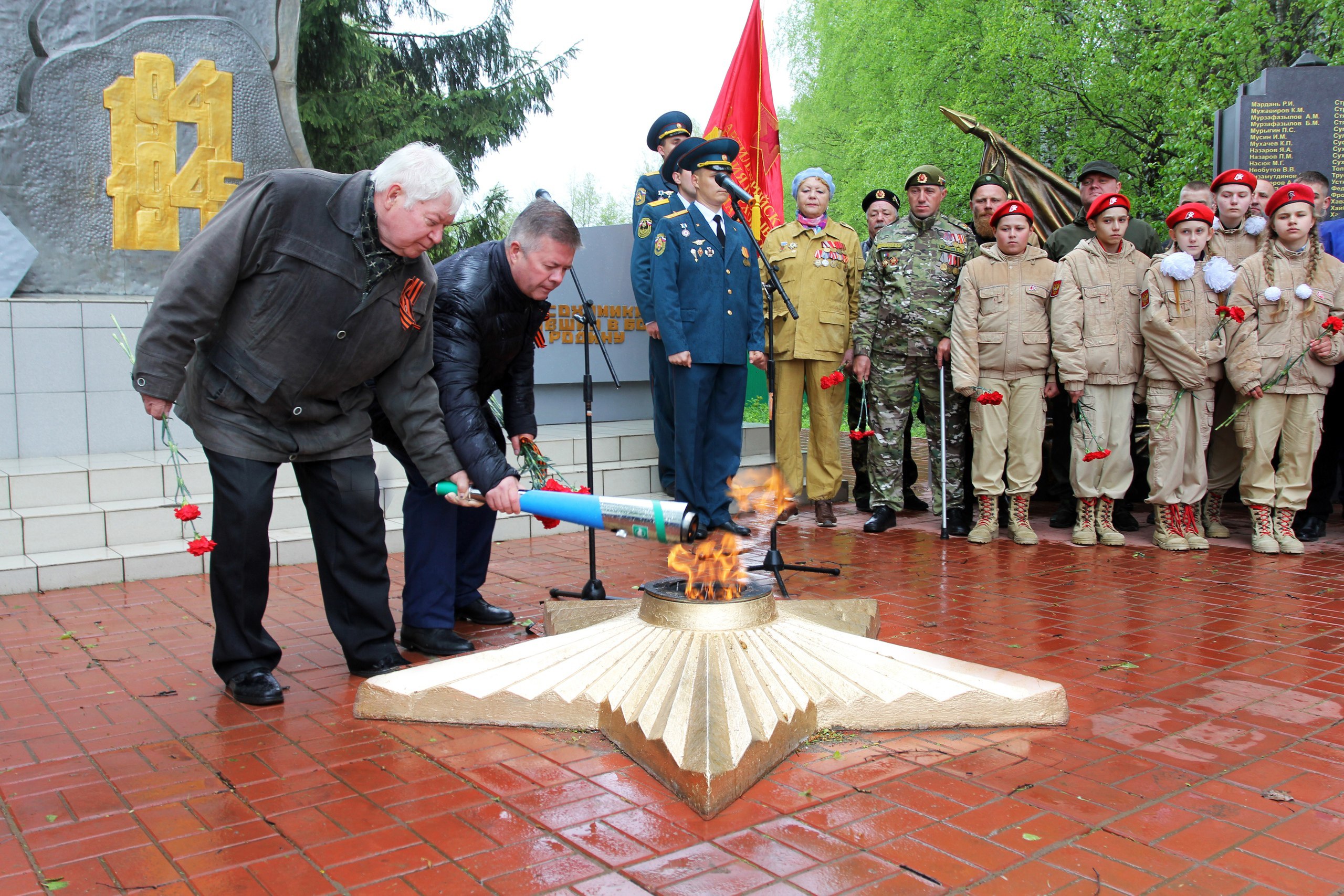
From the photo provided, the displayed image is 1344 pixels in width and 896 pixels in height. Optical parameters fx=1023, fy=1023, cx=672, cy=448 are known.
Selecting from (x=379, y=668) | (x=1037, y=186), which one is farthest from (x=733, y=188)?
(x=1037, y=186)

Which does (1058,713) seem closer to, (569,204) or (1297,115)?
(1297,115)

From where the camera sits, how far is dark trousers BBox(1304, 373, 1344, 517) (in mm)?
6906

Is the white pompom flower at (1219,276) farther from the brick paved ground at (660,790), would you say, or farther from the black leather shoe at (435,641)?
the black leather shoe at (435,641)

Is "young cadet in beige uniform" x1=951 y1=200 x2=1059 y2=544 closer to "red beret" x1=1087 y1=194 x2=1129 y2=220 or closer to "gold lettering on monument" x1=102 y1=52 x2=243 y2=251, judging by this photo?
"red beret" x1=1087 y1=194 x2=1129 y2=220

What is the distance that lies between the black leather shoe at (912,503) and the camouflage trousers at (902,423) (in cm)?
50

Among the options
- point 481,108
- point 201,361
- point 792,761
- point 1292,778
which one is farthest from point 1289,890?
point 481,108

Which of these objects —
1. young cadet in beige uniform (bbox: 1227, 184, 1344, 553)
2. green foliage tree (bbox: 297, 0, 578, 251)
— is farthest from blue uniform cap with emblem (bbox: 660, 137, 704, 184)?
green foliage tree (bbox: 297, 0, 578, 251)

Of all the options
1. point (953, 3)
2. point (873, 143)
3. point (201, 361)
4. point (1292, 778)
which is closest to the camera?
point (1292, 778)

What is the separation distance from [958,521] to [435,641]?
4167 millimetres

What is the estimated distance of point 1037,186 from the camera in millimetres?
9047

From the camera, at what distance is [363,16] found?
15016mm

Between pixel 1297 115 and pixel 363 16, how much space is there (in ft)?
40.1

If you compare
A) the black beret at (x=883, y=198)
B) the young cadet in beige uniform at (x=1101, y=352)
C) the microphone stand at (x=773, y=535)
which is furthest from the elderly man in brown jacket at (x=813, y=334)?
the young cadet in beige uniform at (x=1101, y=352)

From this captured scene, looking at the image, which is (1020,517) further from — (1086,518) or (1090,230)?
(1090,230)
